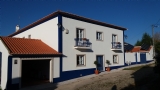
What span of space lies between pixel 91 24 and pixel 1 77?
10.8m

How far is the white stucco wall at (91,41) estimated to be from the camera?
49.9ft

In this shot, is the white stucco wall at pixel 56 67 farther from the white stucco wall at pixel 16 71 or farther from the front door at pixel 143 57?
the front door at pixel 143 57

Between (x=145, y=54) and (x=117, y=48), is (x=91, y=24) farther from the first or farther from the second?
(x=145, y=54)

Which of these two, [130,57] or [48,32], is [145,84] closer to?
[48,32]

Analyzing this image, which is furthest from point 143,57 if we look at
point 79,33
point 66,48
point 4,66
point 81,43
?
point 4,66

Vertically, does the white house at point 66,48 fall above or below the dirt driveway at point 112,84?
above

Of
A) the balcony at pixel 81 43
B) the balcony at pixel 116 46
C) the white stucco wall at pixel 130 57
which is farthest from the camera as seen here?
the white stucco wall at pixel 130 57

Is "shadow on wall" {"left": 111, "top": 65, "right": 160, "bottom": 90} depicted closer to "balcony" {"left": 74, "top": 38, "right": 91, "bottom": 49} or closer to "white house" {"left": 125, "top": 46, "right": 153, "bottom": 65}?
"balcony" {"left": 74, "top": 38, "right": 91, "bottom": 49}

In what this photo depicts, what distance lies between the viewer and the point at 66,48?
15.1 metres

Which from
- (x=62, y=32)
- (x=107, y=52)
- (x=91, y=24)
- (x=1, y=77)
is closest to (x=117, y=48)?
(x=107, y=52)

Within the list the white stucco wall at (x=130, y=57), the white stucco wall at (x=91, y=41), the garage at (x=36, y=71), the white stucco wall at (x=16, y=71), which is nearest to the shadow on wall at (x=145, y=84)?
the white stucco wall at (x=91, y=41)

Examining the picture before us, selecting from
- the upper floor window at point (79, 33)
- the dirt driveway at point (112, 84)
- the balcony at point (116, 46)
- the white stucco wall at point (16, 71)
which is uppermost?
the upper floor window at point (79, 33)

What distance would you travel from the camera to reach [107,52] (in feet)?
65.1

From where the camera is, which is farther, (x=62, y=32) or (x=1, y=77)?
(x=62, y=32)
